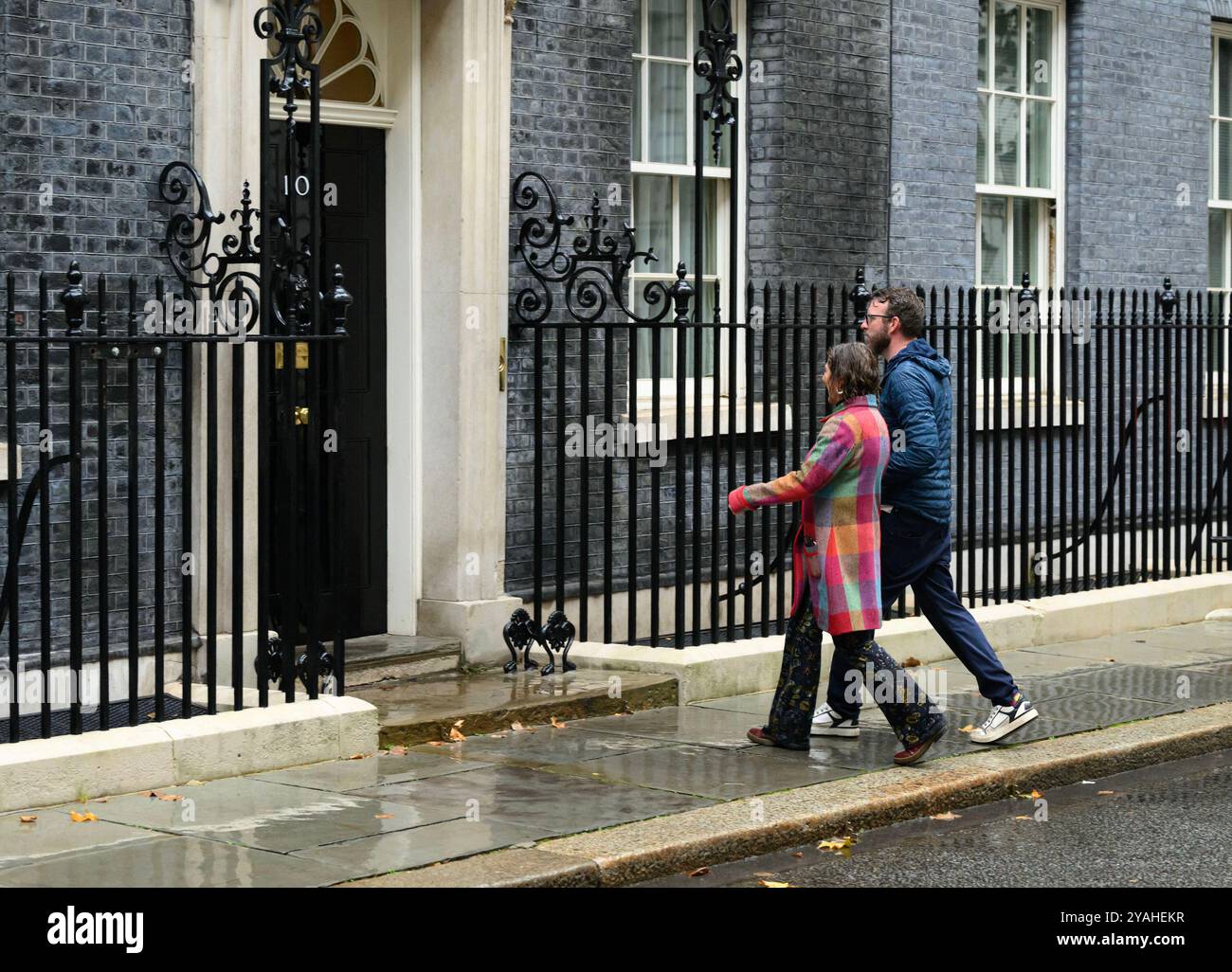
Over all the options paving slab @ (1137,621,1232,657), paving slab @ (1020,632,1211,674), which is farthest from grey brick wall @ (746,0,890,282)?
paving slab @ (1137,621,1232,657)

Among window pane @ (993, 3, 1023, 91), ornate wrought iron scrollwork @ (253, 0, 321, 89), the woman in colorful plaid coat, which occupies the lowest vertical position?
the woman in colorful plaid coat

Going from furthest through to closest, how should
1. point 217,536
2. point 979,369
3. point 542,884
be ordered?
point 979,369
point 217,536
point 542,884

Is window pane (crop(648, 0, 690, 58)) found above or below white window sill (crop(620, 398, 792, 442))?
above

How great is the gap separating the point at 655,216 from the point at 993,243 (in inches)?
→ 134

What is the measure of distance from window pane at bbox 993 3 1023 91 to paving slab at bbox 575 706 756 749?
6210 millimetres

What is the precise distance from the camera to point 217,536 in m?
8.70

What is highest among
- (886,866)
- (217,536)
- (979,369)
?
(979,369)

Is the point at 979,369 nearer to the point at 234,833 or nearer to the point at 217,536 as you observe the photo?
the point at 217,536

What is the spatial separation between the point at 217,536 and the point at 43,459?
1488 millimetres

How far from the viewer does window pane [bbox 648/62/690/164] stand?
1121cm

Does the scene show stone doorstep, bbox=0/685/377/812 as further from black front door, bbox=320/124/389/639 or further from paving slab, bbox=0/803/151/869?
black front door, bbox=320/124/389/639

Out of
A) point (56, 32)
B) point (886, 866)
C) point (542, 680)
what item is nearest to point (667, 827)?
point (886, 866)

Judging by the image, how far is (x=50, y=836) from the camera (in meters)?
6.62

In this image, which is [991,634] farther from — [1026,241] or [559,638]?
[1026,241]
